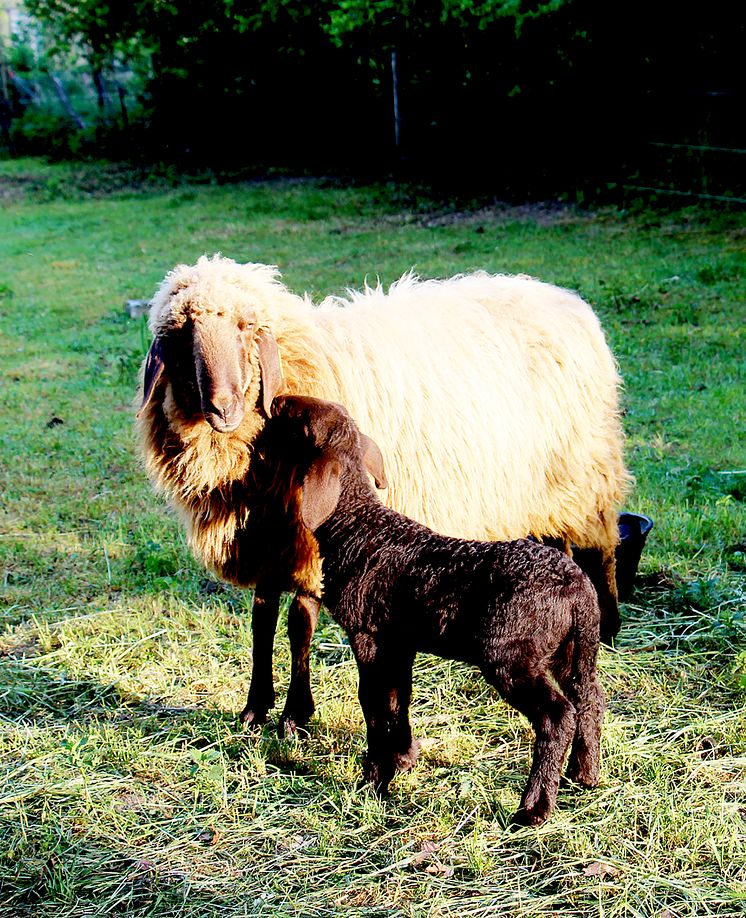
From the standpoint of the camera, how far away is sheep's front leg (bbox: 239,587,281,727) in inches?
141

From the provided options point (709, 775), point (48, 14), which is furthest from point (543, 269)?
point (48, 14)

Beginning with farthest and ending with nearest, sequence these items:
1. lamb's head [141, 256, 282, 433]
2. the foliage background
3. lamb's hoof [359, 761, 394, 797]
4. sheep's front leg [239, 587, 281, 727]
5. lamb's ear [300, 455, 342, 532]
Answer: the foliage background → sheep's front leg [239, 587, 281, 727] → lamb's head [141, 256, 282, 433] → lamb's hoof [359, 761, 394, 797] → lamb's ear [300, 455, 342, 532]

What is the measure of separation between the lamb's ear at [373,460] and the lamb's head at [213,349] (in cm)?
40

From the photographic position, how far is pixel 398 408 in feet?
12.1

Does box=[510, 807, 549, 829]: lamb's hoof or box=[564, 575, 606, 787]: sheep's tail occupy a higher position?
box=[564, 575, 606, 787]: sheep's tail

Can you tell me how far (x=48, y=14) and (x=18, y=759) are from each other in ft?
63.5

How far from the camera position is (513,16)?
40.1ft

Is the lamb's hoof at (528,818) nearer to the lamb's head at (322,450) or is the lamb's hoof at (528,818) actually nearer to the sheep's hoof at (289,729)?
the sheep's hoof at (289,729)

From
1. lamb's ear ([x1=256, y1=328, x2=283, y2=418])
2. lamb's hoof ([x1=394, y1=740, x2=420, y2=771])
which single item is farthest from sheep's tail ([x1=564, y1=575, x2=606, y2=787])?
lamb's ear ([x1=256, y1=328, x2=283, y2=418])

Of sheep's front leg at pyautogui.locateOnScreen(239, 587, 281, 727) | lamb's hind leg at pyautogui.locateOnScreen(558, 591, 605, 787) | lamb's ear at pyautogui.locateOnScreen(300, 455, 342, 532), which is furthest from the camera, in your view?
sheep's front leg at pyautogui.locateOnScreen(239, 587, 281, 727)

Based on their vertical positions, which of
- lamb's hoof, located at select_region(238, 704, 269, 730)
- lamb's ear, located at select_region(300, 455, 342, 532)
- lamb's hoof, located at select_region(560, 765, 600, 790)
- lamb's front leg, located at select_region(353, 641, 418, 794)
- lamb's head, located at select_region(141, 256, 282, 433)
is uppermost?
lamb's head, located at select_region(141, 256, 282, 433)

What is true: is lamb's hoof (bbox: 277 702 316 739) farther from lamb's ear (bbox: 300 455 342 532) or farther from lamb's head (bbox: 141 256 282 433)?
lamb's head (bbox: 141 256 282 433)

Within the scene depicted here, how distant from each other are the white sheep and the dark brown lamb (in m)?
0.29

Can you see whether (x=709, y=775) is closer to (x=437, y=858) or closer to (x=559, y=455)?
(x=437, y=858)
